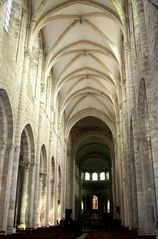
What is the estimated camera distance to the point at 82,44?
872 inches

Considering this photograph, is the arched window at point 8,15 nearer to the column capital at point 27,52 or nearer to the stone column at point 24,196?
the column capital at point 27,52

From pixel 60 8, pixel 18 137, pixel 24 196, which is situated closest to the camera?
pixel 18 137

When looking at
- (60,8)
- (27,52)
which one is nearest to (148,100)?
(27,52)

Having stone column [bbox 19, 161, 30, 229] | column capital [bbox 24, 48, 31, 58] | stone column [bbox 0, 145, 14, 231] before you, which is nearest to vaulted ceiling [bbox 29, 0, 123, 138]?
column capital [bbox 24, 48, 31, 58]

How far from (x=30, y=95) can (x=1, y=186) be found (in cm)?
651

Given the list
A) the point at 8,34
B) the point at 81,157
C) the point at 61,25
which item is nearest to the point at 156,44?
the point at 8,34

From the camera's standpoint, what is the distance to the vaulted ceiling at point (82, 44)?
57.4 feet

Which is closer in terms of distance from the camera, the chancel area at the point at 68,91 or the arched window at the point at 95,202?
the chancel area at the point at 68,91

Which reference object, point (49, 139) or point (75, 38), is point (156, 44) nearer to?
point (75, 38)

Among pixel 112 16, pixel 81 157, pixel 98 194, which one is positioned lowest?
pixel 98 194

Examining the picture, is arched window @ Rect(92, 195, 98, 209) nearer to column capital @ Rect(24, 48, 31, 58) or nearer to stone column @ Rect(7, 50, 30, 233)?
stone column @ Rect(7, 50, 30, 233)

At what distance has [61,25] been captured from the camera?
19906 millimetres

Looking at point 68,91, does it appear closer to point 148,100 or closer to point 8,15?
point 8,15

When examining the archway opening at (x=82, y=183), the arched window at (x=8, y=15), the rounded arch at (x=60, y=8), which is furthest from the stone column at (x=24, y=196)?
the archway opening at (x=82, y=183)
